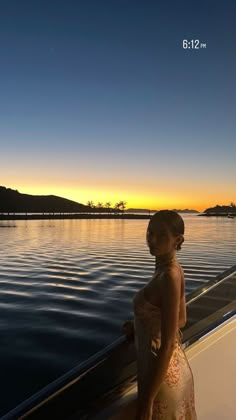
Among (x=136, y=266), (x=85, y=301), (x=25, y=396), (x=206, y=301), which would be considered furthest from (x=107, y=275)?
(x=206, y=301)

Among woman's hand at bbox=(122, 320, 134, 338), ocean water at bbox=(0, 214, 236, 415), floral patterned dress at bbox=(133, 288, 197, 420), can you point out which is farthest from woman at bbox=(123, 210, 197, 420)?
ocean water at bbox=(0, 214, 236, 415)

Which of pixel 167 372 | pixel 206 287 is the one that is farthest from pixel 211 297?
pixel 167 372

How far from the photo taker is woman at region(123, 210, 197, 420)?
1.50m

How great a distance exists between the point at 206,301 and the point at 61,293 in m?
7.01

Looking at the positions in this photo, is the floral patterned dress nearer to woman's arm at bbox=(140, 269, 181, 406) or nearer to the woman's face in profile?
woman's arm at bbox=(140, 269, 181, 406)

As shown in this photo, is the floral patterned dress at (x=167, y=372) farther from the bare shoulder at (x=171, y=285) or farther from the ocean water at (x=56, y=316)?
the ocean water at (x=56, y=316)

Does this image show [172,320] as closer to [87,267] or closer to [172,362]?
[172,362]

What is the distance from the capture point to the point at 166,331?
1493mm

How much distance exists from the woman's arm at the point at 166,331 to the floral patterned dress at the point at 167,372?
0.05 metres

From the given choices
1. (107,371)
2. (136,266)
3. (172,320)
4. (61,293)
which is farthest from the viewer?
(136,266)

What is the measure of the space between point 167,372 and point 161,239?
0.53 m

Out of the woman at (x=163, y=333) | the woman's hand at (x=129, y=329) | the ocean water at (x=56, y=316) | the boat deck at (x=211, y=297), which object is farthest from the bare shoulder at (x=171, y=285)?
the ocean water at (x=56, y=316)

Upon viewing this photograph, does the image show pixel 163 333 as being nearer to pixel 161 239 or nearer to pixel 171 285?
pixel 171 285

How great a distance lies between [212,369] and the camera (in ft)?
6.96
